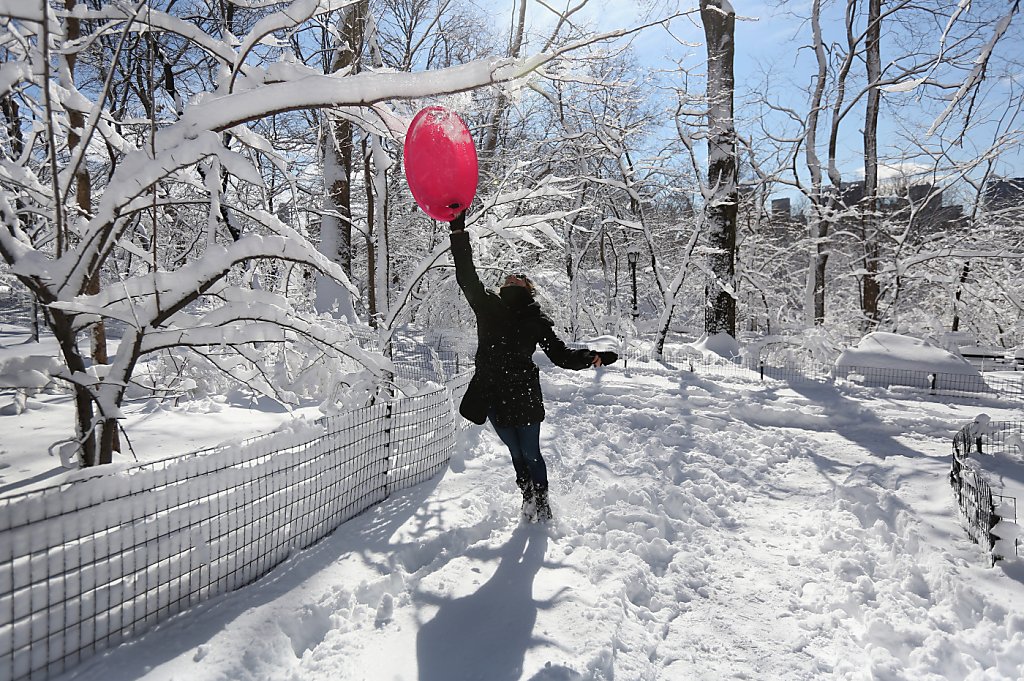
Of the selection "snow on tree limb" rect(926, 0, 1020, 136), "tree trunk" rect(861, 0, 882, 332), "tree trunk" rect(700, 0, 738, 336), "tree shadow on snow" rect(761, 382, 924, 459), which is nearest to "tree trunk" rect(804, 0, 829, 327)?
"tree trunk" rect(861, 0, 882, 332)

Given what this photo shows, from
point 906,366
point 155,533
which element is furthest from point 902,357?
point 155,533

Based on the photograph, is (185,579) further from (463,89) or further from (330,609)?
(463,89)

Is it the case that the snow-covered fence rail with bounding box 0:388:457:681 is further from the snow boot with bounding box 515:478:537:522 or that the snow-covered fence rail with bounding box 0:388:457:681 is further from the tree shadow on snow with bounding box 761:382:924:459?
the tree shadow on snow with bounding box 761:382:924:459

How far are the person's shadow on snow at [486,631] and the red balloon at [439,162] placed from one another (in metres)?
2.40

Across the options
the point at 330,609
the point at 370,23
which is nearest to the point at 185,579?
the point at 330,609

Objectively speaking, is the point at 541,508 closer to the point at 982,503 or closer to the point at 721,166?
the point at 982,503

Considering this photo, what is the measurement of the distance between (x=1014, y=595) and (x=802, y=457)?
3446 millimetres

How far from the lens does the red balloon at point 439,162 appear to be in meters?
3.35

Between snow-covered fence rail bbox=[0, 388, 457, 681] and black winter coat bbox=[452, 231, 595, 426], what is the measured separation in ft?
3.84

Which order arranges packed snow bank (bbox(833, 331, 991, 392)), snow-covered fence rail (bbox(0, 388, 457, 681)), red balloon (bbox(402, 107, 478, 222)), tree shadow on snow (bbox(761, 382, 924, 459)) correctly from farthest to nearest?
packed snow bank (bbox(833, 331, 991, 392))
tree shadow on snow (bbox(761, 382, 924, 459))
red balloon (bbox(402, 107, 478, 222))
snow-covered fence rail (bbox(0, 388, 457, 681))

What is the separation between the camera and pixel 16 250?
3.21 metres

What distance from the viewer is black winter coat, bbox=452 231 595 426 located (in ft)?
13.2

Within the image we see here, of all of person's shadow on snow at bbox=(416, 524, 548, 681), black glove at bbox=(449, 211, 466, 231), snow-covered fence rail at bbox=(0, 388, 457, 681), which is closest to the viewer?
snow-covered fence rail at bbox=(0, 388, 457, 681)

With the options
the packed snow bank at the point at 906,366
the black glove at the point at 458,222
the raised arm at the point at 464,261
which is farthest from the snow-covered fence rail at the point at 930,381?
the black glove at the point at 458,222
